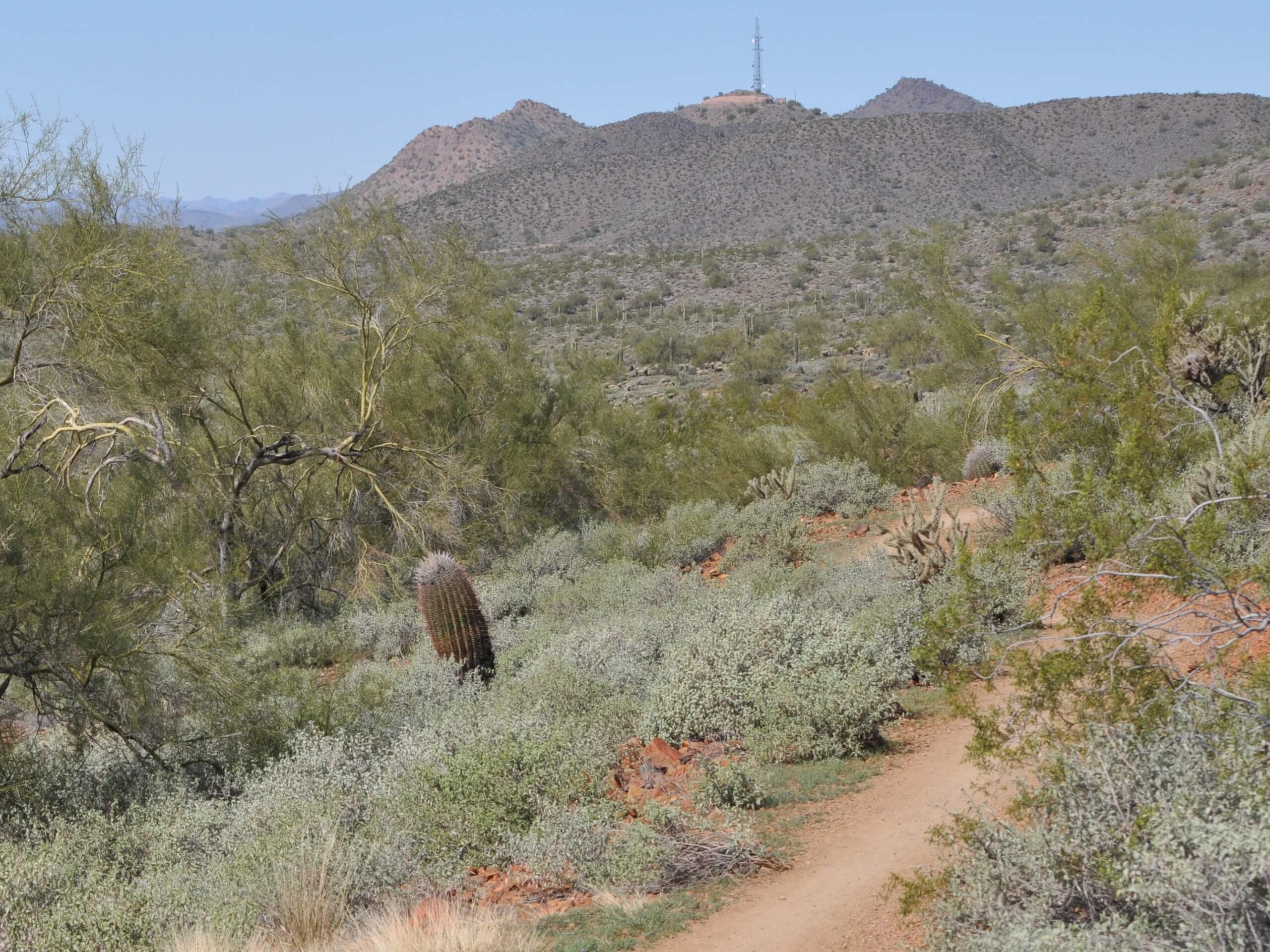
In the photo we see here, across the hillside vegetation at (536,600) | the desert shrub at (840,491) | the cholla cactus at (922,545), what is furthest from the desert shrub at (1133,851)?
the desert shrub at (840,491)

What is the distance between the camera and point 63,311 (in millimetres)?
10281

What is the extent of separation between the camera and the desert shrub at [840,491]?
672 inches

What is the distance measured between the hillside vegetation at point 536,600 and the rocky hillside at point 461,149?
3814 inches

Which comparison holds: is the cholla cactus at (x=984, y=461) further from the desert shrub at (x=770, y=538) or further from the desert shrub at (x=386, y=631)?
the desert shrub at (x=386, y=631)

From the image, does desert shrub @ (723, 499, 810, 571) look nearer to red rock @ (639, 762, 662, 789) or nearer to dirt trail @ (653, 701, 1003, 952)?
A: red rock @ (639, 762, 662, 789)

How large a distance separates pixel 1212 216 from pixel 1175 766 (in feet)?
149

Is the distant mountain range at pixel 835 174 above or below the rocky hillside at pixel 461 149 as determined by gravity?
below

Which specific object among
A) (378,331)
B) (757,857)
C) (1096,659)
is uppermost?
(378,331)

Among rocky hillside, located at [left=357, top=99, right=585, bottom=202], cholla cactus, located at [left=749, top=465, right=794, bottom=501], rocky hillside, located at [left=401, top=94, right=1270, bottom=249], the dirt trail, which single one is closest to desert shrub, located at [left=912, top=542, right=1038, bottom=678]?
the dirt trail

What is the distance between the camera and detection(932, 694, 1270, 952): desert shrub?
11.8 ft

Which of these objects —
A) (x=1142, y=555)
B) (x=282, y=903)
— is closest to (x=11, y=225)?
(x=282, y=903)

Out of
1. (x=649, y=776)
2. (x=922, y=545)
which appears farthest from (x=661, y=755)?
(x=922, y=545)

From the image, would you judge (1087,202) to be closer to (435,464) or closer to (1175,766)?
(435,464)

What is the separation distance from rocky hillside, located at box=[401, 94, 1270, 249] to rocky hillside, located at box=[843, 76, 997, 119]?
50.7 metres
